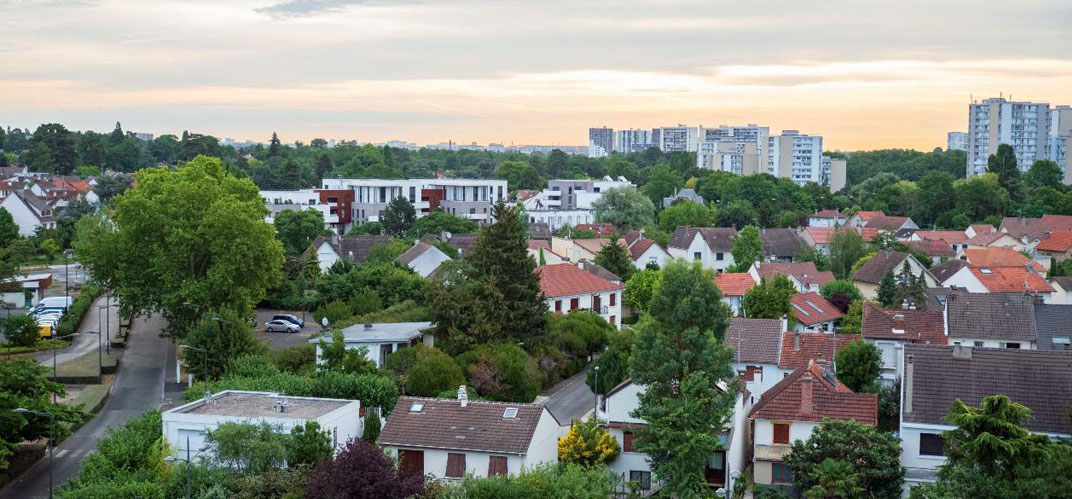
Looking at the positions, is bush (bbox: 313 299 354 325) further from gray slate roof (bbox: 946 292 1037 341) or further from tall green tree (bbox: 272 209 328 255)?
gray slate roof (bbox: 946 292 1037 341)

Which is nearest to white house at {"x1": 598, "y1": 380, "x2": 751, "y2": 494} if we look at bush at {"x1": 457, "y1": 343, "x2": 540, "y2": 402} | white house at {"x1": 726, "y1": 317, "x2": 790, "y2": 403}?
white house at {"x1": 726, "y1": 317, "x2": 790, "y2": 403}

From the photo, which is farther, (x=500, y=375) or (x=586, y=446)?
(x=500, y=375)

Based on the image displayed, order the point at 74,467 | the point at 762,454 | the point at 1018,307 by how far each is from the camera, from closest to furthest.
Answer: the point at 762,454
the point at 74,467
the point at 1018,307

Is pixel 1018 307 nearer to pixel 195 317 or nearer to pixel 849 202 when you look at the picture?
pixel 195 317

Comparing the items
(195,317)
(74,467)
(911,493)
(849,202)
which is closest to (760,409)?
(911,493)

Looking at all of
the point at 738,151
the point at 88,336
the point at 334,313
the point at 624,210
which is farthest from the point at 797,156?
the point at 88,336

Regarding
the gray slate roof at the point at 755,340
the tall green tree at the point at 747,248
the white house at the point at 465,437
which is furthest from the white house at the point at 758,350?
the tall green tree at the point at 747,248

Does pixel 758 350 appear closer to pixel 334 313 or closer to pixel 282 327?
pixel 334 313
